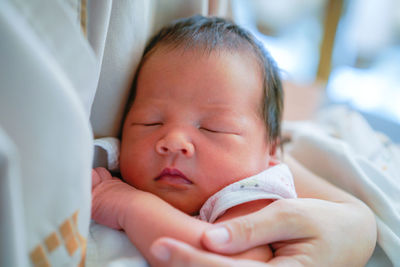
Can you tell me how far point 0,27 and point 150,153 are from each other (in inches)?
16.5

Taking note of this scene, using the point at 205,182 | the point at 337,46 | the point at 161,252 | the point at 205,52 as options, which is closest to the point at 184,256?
the point at 161,252

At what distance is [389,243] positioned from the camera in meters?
0.73

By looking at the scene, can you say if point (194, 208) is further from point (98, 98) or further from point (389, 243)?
point (389, 243)

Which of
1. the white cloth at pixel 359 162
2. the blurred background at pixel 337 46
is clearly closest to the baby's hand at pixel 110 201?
the white cloth at pixel 359 162

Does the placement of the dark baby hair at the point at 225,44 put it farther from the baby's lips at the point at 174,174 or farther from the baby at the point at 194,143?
the baby's lips at the point at 174,174

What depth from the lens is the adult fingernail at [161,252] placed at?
481mm

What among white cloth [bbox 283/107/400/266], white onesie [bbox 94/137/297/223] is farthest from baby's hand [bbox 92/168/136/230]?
white cloth [bbox 283/107/400/266]

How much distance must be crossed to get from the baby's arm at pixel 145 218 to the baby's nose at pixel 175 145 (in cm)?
10

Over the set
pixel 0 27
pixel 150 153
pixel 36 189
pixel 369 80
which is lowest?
pixel 369 80

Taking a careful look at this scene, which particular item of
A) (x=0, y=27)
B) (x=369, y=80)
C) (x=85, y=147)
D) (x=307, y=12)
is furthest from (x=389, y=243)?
(x=307, y=12)

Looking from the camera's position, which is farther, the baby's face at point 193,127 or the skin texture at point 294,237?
the baby's face at point 193,127

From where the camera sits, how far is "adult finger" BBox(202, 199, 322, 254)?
52 centimetres

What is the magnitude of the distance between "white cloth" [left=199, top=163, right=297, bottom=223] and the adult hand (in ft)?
0.17

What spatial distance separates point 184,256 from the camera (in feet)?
1.57
